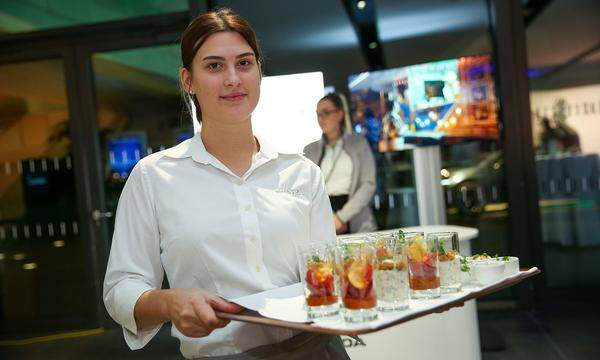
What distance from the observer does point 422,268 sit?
1.41 m

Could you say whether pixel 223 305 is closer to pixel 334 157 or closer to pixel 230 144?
pixel 230 144

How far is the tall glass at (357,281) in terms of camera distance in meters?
1.21

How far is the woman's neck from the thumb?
0.38 metres

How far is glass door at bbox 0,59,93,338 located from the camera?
5.85 meters

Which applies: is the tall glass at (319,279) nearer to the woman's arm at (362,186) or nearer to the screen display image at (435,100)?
the woman's arm at (362,186)

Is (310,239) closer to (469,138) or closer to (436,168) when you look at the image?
(436,168)

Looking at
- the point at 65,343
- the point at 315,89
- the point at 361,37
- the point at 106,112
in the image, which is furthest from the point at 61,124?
the point at 315,89

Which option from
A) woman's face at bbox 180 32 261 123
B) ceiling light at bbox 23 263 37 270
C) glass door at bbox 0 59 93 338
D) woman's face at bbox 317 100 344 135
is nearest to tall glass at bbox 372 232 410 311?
woman's face at bbox 180 32 261 123

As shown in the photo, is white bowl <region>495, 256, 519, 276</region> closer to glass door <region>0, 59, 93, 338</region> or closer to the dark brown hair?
the dark brown hair

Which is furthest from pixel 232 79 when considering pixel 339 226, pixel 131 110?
pixel 131 110

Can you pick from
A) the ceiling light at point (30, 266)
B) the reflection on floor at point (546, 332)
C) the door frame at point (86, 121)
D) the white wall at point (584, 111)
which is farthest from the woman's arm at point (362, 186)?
the ceiling light at point (30, 266)

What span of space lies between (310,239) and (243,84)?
398 millimetres

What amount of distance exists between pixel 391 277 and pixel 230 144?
0.51m

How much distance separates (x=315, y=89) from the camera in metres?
3.67
